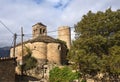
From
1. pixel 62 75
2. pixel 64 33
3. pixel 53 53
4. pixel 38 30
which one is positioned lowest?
pixel 62 75

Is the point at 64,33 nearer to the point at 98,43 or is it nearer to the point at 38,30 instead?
the point at 38,30

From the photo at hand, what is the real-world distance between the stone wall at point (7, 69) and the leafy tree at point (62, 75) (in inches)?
617

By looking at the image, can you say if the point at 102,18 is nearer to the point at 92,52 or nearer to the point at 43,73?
the point at 92,52

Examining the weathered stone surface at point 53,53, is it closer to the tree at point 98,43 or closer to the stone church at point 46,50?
the stone church at point 46,50

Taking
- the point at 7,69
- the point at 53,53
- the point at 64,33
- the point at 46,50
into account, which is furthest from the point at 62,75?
the point at 64,33

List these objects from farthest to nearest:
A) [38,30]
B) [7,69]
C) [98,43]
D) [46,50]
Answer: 1. [38,30]
2. [46,50]
3. [98,43]
4. [7,69]

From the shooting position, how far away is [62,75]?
47812 millimetres

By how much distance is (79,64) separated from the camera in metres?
39.2

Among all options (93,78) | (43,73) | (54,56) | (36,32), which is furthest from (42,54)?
(93,78)

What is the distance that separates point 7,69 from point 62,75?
1843cm

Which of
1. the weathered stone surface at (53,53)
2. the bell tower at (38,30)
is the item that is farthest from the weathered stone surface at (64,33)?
the weathered stone surface at (53,53)

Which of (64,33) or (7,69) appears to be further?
(64,33)

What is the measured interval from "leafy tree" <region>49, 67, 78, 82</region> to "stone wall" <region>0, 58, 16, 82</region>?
15662mm

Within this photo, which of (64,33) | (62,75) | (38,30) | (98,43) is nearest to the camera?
(98,43)
